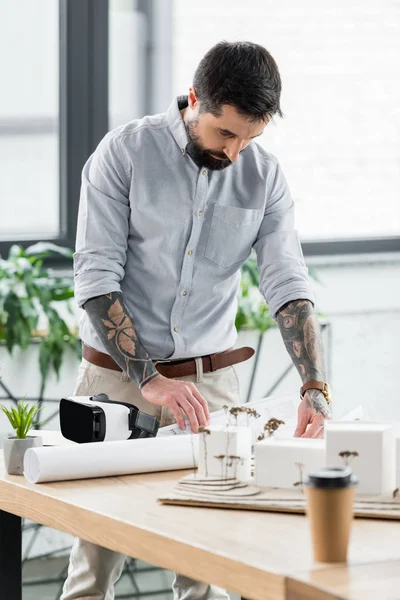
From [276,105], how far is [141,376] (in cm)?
63

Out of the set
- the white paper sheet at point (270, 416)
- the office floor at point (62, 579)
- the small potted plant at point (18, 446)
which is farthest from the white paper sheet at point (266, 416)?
the office floor at point (62, 579)

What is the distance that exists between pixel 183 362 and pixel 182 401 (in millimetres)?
396

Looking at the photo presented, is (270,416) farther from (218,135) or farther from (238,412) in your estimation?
(218,135)

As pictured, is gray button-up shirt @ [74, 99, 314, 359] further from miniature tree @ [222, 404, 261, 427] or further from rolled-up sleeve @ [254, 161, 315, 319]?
miniature tree @ [222, 404, 261, 427]

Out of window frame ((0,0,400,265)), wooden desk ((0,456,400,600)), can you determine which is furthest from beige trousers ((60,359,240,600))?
window frame ((0,0,400,265))

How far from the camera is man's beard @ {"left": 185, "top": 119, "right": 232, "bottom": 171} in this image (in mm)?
2309

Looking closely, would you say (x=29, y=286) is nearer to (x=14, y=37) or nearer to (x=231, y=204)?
(x=14, y=37)

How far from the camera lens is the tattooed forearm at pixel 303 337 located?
2309 mm

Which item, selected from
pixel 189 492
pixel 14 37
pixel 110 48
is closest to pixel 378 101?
pixel 110 48

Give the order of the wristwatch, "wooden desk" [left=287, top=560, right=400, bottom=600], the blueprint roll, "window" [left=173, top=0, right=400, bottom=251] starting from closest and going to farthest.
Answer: "wooden desk" [left=287, top=560, right=400, bottom=600], the blueprint roll, the wristwatch, "window" [left=173, top=0, right=400, bottom=251]

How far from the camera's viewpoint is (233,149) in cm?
222

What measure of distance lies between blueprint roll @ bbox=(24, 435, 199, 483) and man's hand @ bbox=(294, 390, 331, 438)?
0.80 feet

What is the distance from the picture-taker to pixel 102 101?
403 centimetres

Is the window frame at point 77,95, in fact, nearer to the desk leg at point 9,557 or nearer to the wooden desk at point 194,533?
the desk leg at point 9,557
